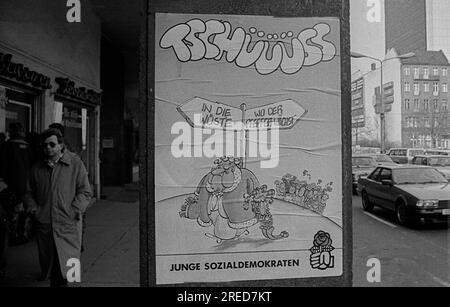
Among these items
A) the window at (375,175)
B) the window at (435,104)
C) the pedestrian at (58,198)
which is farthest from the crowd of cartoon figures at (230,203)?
the window at (435,104)

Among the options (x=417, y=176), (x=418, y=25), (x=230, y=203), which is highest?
(x=418, y=25)

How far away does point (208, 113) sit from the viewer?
2754 millimetres

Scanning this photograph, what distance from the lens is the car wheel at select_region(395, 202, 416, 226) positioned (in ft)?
24.8

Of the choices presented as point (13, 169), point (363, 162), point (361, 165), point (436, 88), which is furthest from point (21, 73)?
point (363, 162)

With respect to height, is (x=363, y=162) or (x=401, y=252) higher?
(x=363, y=162)

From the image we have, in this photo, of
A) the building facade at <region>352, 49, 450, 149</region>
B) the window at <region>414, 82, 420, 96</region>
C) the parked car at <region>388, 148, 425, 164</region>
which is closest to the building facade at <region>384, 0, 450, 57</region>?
the building facade at <region>352, 49, 450, 149</region>

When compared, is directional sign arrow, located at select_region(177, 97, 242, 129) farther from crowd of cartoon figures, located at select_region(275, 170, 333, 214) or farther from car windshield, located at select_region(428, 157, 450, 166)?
car windshield, located at select_region(428, 157, 450, 166)

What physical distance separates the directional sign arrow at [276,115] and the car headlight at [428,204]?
18.4 feet

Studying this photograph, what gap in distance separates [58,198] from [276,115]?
90.1 inches

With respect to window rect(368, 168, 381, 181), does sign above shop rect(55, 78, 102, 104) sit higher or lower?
higher

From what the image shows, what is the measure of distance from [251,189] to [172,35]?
1.26 m

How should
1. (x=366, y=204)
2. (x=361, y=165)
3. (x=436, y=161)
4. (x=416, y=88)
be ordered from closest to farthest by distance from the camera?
(x=416, y=88)
(x=366, y=204)
(x=361, y=165)
(x=436, y=161)

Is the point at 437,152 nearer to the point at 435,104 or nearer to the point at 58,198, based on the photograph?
the point at 435,104
